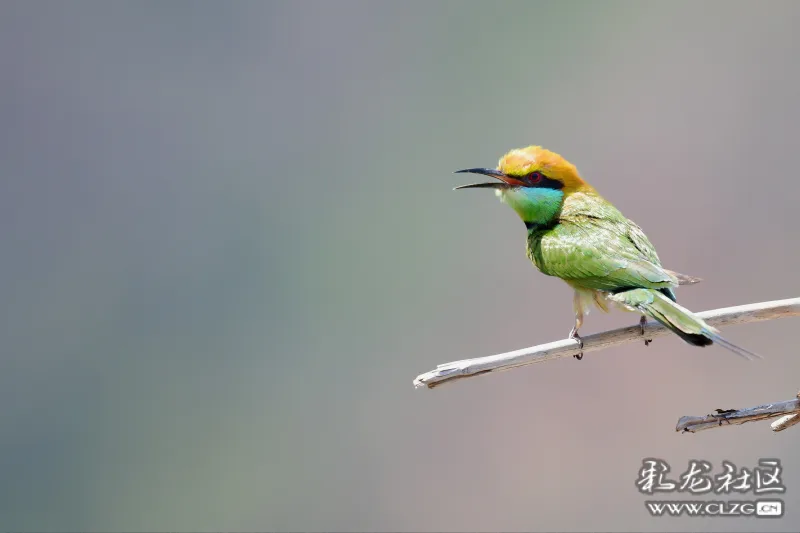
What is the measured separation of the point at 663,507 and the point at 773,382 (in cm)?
240

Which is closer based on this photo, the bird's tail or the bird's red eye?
the bird's tail

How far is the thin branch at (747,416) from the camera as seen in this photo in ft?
4.91

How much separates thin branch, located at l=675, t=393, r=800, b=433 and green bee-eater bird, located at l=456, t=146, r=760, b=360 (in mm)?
171

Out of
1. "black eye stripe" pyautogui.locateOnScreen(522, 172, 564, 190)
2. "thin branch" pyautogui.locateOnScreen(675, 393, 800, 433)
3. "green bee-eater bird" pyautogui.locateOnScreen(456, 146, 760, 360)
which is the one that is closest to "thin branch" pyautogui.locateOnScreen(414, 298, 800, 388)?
"green bee-eater bird" pyautogui.locateOnScreen(456, 146, 760, 360)

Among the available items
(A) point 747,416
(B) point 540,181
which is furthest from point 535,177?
(A) point 747,416

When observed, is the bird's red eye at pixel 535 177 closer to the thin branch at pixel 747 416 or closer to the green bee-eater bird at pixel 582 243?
the green bee-eater bird at pixel 582 243

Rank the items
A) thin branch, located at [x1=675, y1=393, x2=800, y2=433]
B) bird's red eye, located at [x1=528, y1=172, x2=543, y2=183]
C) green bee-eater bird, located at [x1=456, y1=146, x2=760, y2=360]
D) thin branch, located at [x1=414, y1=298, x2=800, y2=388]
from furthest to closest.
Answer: bird's red eye, located at [x1=528, y1=172, x2=543, y2=183] → green bee-eater bird, located at [x1=456, y1=146, x2=760, y2=360] → thin branch, located at [x1=414, y1=298, x2=800, y2=388] → thin branch, located at [x1=675, y1=393, x2=800, y2=433]

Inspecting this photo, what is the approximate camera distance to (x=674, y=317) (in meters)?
1.62

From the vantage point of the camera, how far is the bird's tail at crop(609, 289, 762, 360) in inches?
61.1

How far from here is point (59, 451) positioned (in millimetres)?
5000

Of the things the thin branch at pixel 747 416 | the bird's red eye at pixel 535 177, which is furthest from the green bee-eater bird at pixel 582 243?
the thin branch at pixel 747 416

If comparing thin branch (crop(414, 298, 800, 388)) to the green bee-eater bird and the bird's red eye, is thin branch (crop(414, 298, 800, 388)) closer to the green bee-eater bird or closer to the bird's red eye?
the green bee-eater bird

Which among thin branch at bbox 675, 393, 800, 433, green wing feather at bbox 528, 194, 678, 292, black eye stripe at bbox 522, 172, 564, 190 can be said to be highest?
black eye stripe at bbox 522, 172, 564, 190

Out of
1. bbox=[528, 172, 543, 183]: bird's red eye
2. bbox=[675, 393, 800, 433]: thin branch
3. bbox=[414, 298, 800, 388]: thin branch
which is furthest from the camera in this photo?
bbox=[528, 172, 543, 183]: bird's red eye
